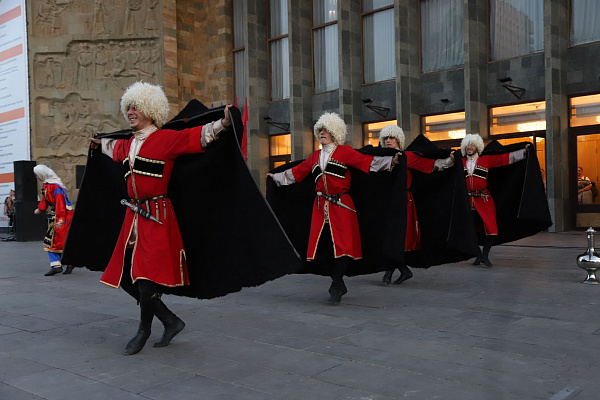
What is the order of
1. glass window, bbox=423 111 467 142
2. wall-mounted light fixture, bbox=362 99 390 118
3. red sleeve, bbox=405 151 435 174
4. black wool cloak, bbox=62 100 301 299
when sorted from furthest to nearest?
wall-mounted light fixture, bbox=362 99 390 118
glass window, bbox=423 111 467 142
red sleeve, bbox=405 151 435 174
black wool cloak, bbox=62 100 301 299

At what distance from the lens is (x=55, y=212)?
34.9 ft

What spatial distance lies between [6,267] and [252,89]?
43.5 feet

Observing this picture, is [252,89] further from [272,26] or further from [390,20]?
[390,20]

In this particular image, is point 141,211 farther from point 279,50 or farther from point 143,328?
point 279,50

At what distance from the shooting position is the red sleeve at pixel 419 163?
27.1 ft

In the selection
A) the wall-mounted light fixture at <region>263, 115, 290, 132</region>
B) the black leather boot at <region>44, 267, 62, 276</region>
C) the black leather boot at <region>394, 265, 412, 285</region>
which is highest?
the wall-mounted light fixture at <region>263, 115, 290, 132</region>

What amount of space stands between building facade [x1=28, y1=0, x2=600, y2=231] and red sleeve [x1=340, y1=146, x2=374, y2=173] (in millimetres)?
10703

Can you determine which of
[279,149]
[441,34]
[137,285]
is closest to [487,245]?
[137,285]

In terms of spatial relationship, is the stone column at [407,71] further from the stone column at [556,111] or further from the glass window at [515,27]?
the stone column at [556,111]

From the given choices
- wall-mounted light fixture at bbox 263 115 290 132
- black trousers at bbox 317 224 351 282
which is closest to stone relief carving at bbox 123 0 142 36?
wall-mounted light fixture at bbox 263 115 290 132

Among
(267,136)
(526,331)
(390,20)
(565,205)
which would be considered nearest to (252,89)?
(267,136)

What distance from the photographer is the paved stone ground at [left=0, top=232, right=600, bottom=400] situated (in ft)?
12.1

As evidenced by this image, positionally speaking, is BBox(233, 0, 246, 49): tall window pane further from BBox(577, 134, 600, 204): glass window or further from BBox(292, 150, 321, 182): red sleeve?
BBox(292, 150, 321, 182): red sleeve

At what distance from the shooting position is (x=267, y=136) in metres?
23.3
